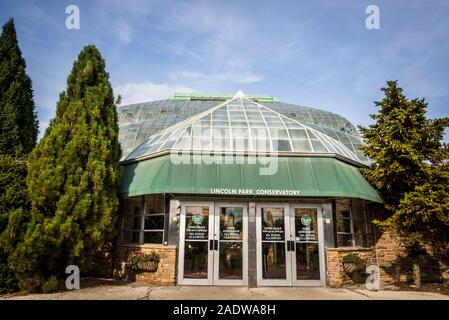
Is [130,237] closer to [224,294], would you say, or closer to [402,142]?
[224,294]

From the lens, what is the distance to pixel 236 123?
12055mm

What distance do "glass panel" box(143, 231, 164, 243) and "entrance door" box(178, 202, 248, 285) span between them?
3.00 feet

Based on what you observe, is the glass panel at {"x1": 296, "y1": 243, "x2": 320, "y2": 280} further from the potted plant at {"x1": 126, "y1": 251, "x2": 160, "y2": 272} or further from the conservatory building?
the potted plant at {"x1": 126, "y1": 251, "x2": 160, "y2": 272}

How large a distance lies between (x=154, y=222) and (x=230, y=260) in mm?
3093

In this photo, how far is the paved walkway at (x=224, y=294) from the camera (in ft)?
26.4

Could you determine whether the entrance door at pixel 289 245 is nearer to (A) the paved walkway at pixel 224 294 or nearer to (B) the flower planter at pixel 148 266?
(A) the paved walkway at pixel 224 294

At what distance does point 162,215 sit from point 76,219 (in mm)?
2909

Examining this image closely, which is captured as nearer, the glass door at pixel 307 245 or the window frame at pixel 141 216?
the glass door at pixel 307 245

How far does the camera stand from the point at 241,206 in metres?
10.5

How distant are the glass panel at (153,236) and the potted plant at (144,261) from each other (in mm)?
554

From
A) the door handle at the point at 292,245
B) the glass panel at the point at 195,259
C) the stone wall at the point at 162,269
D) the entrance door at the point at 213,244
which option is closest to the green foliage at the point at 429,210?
the door handle at the point at 292,245

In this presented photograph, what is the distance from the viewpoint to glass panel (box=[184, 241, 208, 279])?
391 inches

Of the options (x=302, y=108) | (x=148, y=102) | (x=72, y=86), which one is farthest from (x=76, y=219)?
(x=302, y=108)

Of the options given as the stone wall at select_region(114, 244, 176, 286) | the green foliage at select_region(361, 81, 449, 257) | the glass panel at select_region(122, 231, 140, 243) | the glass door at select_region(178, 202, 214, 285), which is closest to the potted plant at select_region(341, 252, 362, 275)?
the green foliage at select_region(361, 81, 449, 257)
